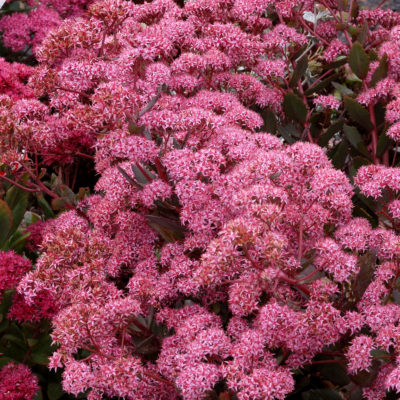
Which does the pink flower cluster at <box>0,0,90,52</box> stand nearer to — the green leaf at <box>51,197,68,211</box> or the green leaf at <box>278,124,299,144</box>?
the green leaf at <box>51,197,68,211</box>

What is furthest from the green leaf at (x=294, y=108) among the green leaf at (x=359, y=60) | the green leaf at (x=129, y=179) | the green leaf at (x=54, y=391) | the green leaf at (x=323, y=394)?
the green leaf at (x=54, y=391)

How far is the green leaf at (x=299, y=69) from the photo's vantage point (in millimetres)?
2412

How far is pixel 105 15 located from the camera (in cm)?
193

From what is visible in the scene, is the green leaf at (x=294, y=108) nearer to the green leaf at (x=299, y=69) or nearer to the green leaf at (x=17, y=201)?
the green leaf at (x=299, y=69)

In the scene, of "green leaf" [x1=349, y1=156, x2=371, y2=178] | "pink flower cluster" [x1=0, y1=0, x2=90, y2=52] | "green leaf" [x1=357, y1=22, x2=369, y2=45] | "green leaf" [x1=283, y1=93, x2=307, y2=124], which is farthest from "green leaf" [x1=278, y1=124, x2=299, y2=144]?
"pink flower cluster" [x1=0, y1=0, x2=90, y2=52]

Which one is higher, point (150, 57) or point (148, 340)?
point (150, 57)

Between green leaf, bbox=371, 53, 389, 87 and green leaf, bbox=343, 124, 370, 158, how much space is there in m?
0.22

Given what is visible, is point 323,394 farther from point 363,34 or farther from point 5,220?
point 363,34

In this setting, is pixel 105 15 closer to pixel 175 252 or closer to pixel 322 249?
pixel 175 252

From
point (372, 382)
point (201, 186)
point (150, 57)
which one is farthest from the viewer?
point (150, 57)

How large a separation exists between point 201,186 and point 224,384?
0.57 metres

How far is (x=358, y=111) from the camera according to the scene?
7.55 feet

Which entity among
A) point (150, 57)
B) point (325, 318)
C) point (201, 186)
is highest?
point (150, 57)

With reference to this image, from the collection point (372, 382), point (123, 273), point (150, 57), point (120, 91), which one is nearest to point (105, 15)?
point (150, 57)
